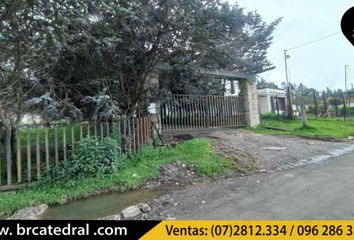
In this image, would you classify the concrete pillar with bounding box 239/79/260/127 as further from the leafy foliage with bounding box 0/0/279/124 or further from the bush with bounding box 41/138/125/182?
the bush with bounding box 41/138/125/182

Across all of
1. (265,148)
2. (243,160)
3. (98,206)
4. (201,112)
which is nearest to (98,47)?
(98,206)

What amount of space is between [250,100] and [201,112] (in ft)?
10.7

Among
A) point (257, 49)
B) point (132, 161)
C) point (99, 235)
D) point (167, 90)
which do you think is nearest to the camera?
point (99, 235)

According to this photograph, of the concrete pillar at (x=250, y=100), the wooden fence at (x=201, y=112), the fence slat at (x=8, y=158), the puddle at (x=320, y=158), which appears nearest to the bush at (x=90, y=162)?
the fence slat at (x=8, y=158)

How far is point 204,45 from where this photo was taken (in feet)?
25.6

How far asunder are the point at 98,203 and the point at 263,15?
14.6 meters

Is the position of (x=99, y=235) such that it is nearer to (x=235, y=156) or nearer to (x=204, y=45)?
(x=235, y=156)

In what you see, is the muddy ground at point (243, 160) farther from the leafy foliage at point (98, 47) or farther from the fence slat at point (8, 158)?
the fence slat at point (8, 158)

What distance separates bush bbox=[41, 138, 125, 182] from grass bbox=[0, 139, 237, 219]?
17cm

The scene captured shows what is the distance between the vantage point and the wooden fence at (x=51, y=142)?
554 centimetres

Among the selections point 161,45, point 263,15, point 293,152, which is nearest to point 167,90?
point 161,45

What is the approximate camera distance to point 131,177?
5793 mm

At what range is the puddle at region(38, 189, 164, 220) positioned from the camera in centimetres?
420

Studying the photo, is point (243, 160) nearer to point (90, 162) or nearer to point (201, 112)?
point (90, 162)
